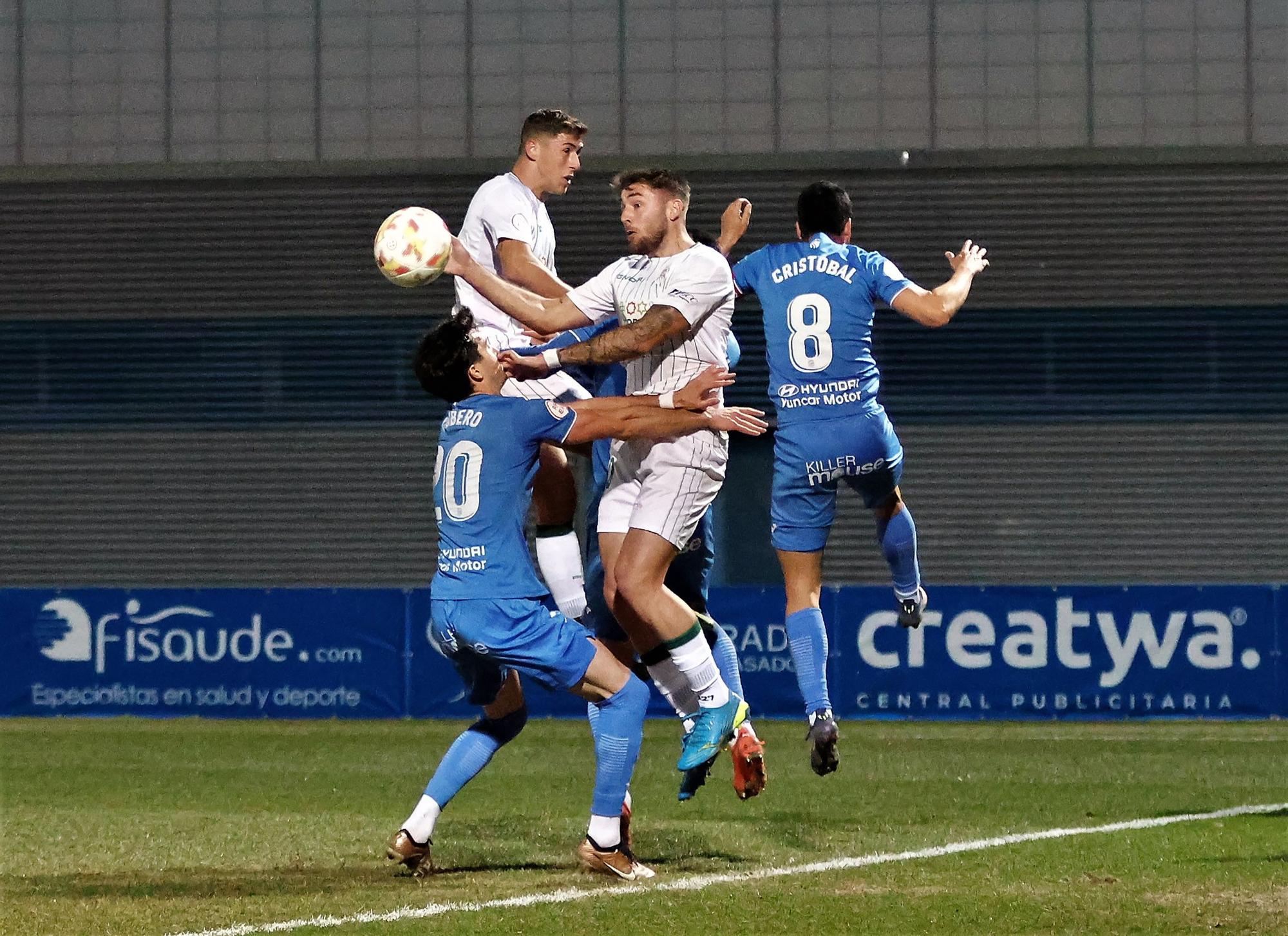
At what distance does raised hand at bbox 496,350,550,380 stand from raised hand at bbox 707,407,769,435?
795 millimetres

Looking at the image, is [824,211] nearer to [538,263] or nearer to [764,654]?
[538,263]

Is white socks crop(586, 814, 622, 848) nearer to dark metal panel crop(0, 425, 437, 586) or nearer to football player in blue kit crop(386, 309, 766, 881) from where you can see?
football player in blue kit crop(386, 309, 766, 881)

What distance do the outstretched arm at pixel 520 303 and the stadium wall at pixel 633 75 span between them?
1237cm

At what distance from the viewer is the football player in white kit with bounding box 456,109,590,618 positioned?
8.01 metres

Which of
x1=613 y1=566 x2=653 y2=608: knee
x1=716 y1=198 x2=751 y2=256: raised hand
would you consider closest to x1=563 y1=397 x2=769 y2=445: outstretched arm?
x1=613 y1=566 x2=653 y2=608: knee

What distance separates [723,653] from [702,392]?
6.29 feet

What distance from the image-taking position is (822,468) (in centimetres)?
809

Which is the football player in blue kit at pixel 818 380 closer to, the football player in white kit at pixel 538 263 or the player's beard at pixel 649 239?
the player's beard at pixel 649 239

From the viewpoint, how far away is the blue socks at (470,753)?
723cm

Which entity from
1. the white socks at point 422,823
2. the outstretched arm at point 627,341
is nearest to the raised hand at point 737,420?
the outstretched arm at point 627,341

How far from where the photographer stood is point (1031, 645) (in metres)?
16.0

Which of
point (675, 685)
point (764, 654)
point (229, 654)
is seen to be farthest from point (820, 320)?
point (229, 654)

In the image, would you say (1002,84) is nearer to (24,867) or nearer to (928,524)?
(928,524)

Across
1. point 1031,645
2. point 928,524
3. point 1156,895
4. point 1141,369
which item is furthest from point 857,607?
point 1156,895
